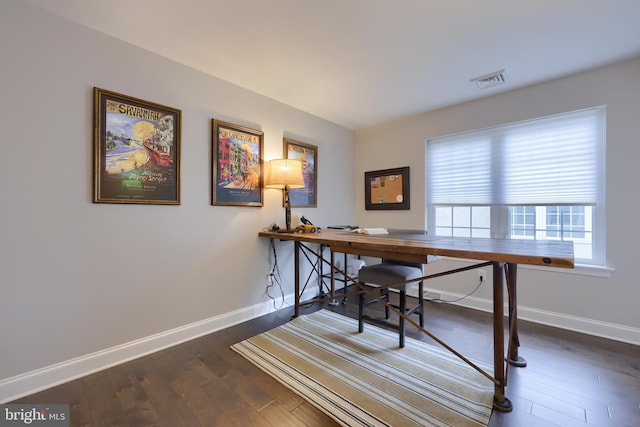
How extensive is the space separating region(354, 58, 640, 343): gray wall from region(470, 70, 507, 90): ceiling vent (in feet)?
0.88

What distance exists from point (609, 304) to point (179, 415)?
3.21 m

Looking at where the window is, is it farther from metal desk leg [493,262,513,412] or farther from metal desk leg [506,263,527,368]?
metal desk leg [493,262,513,412]

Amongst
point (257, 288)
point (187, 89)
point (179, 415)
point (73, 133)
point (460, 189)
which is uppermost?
point (187, 89)

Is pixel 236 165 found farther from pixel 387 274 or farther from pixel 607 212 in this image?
pixel 607 212

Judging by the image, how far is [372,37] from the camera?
5.98ft

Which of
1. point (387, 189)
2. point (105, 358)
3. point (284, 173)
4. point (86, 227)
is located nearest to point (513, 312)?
point (284, 173)

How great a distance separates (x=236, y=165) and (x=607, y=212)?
126 inches

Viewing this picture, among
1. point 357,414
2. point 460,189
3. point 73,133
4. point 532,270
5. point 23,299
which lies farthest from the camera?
point 460,189

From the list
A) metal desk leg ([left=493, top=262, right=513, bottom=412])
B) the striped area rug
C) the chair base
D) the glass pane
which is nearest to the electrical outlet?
the glass pane

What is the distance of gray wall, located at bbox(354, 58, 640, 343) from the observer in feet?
6.79

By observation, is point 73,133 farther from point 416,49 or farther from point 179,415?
point 416,49

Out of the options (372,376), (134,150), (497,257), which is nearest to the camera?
(497,257)

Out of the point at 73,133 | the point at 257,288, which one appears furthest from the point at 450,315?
the point at 73,133

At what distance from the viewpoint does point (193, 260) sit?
2.20 metres
